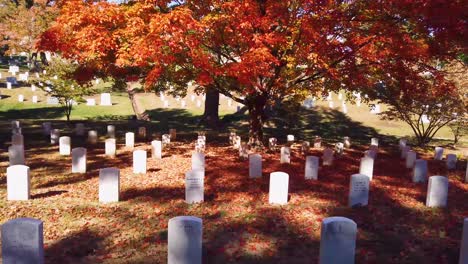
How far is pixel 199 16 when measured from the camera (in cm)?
1350

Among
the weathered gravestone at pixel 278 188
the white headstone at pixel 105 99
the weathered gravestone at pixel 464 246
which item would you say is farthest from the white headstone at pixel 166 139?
the white headstone at pixel 105 99

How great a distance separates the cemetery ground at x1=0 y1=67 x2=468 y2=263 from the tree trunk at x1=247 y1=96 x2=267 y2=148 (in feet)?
2.71

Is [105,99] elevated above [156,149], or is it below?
above

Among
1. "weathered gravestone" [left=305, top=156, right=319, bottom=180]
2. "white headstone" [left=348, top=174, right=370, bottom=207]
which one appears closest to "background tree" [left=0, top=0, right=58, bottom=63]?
"weathered gravestone" [left=305, top=156, right=319, bottom=180]

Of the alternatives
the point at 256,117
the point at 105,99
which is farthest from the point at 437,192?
the point at 105,99

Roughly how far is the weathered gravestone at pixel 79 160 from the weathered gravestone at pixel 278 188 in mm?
6051

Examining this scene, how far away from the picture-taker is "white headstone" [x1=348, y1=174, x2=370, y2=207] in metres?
9.42

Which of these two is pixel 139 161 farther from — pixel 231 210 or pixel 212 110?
pixel 212 110

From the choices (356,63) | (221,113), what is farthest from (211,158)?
(221,113)

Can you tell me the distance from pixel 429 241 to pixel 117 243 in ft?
19.1

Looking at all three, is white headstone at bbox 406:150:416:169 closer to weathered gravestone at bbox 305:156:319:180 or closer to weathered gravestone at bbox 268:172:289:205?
weathered gravestone at bbox 305:156:319:180

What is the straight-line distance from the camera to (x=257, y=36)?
1176 centimetres

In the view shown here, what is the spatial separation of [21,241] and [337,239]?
4.68 m

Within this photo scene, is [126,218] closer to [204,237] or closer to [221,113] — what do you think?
[204,237]
